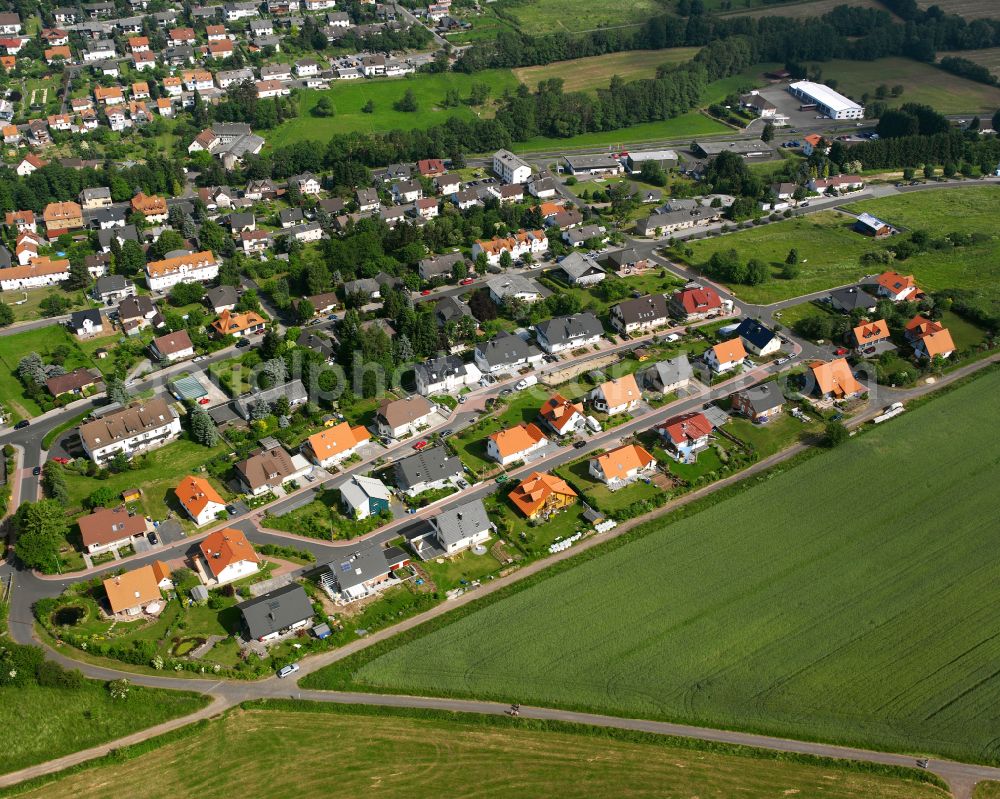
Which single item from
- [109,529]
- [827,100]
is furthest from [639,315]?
[827,100]

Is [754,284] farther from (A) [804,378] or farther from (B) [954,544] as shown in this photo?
(B) [954,544]

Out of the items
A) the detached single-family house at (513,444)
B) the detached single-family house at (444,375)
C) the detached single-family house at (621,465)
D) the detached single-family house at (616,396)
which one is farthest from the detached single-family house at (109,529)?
the detached single-family house at (616,396)

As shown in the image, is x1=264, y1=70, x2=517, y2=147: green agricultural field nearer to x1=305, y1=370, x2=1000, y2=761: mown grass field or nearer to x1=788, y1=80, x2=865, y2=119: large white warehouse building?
x1=788, y1=80, x2=865, y2=119: large white warehouse building

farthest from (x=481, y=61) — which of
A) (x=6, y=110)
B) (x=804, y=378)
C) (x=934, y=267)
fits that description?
(x=804, y=378)

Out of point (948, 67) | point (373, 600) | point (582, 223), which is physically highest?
point (948, 67)

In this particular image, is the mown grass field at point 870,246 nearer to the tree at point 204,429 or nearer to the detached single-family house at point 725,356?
the detached single-family house at point 725,356
